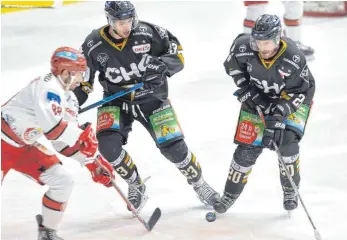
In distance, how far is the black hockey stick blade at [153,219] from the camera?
4754 millimetres

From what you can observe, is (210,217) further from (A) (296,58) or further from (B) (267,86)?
(A) (296,58)

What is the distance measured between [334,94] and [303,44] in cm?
103

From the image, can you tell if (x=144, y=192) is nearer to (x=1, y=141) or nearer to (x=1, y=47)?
(x=1, y=141)

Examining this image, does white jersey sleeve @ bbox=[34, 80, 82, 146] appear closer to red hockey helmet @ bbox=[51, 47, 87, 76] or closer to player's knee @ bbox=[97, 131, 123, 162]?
red hockey helmet @ bbox=[51, 47, 87, 76]

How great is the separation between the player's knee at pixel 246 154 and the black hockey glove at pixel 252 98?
18cm

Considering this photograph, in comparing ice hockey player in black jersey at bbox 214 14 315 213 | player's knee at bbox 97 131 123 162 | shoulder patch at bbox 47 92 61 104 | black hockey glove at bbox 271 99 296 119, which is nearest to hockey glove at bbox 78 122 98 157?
shoulder patch at bbox 47 92 61 104

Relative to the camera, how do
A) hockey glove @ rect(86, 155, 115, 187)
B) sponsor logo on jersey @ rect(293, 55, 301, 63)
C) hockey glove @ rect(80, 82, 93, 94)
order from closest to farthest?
hockey glove @ rect(86, 155, 115, 187) < sponsor logo on jersey @ rect(293, 55, 301, 63) < hockey glove @ rect(80, 82, 93, 94)

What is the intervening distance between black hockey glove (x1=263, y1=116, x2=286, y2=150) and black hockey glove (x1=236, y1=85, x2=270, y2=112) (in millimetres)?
90

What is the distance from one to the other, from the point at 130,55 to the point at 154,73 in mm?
142

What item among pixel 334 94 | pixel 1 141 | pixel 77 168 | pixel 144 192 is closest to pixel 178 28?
pixel 334 94

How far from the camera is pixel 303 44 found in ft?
25.2

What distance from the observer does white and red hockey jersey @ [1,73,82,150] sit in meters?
4.13

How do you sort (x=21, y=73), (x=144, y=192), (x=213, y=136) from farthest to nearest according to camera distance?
(x=21, y=73)
(x=213, y=136)
(x=144, y=192)

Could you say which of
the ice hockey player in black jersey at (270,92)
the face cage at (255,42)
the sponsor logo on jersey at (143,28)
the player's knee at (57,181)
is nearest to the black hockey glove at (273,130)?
the ice hockey player in black jersey at (270,92)
